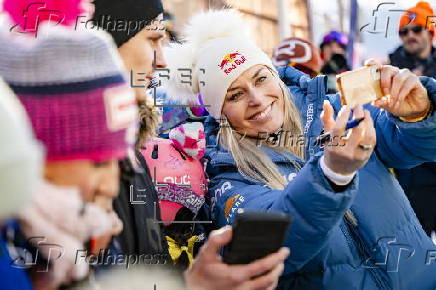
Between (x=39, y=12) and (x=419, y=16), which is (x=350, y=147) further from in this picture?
(x=419, y=16)

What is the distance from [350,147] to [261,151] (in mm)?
678

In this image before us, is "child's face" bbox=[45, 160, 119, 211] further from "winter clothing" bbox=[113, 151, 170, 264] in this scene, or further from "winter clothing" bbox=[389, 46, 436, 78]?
"winter clothing" bbox=[389, 46, 436, 78]

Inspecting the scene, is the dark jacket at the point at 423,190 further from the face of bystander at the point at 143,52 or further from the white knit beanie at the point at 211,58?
the face of bystander at the point at 143,52

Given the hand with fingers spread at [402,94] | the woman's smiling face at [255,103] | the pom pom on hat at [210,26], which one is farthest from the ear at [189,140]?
the hand with fingers spread at [402,94]

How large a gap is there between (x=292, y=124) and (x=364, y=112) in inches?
27.4

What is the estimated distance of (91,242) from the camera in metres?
1.09

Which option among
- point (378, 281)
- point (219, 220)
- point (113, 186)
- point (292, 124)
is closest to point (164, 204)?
point (219, 220)

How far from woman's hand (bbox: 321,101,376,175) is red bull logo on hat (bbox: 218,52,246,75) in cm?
82

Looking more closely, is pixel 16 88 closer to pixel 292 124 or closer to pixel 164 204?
pixel 164 204

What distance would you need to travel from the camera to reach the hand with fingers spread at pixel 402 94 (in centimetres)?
184

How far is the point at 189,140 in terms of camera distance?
2.16m

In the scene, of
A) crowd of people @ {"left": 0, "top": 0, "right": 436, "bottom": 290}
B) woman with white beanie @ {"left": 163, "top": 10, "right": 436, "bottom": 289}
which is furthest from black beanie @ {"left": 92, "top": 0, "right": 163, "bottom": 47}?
woman with white beanie @ {"left": 163, "top": 10, "right": 436, "bottom": 289}

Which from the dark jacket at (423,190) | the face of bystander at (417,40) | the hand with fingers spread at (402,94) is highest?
the face of bystander at (417,40)

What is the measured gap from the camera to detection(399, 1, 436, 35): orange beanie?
14.4 feet
